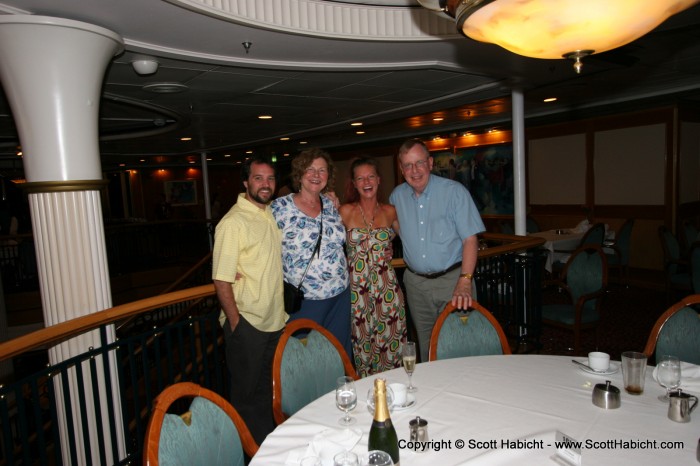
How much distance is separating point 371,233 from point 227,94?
3267 mm

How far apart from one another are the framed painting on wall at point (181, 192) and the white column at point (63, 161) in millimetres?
17510

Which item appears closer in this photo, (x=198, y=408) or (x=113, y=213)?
(x=198, y=408)

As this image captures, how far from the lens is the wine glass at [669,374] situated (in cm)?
163

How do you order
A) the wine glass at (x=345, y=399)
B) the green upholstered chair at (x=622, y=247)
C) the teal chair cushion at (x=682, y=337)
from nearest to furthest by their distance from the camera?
the wine glass at (x=345, y=399)
the teal chair cushion at (x=682, y=337)
the green upholstered chair at (x=622, y=247)

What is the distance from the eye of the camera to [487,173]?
10.6 m

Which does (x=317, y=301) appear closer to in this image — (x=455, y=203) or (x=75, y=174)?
(x=455, y=203)

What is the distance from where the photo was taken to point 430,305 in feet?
10.1

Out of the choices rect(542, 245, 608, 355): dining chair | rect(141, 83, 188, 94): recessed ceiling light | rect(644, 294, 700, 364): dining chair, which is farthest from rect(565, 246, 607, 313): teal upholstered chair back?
rect(141, 83, 188, 94): recessed ceiling light

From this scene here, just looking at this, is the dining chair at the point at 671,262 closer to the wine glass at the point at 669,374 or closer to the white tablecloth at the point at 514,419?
the white tablecloth at the point at 514,419

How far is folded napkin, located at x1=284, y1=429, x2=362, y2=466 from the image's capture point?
1.39 metres

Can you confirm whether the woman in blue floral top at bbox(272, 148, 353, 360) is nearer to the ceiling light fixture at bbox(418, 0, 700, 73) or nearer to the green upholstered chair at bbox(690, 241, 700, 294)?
the ceiling light fixture at bbox(418, 0, 700, 73)

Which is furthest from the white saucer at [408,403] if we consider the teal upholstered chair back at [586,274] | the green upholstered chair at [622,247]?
the green upholstered chair at [622,247]

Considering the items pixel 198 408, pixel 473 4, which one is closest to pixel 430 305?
pixel 198 408

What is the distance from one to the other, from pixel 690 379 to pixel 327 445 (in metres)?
1.45
